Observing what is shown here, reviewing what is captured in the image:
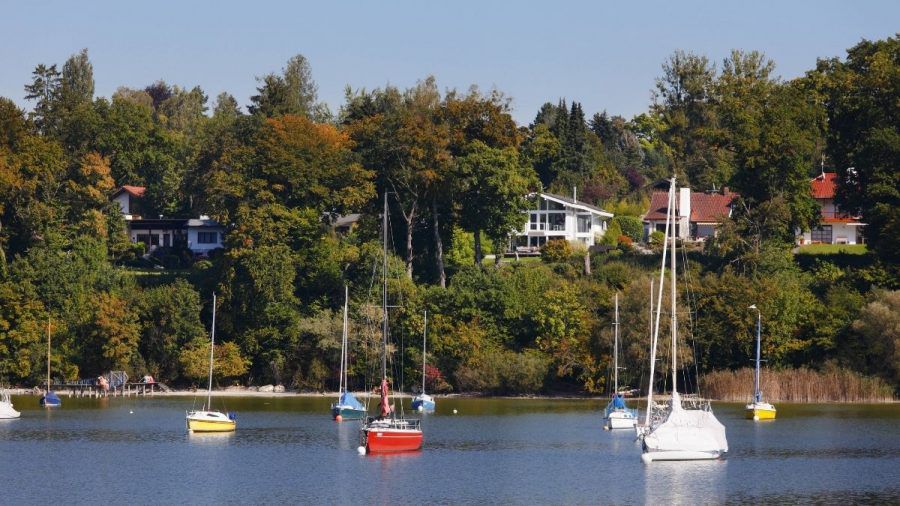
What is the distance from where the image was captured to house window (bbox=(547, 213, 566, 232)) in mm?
147250

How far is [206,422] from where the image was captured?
84.2 m

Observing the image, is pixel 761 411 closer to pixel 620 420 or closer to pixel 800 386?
pixel 620 420

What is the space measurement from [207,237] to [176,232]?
462 cm

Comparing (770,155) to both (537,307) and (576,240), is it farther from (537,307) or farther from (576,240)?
(576,240)

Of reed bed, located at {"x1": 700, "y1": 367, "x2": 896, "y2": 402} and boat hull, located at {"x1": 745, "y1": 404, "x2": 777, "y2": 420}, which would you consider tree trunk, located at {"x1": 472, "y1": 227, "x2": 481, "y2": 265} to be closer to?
reed bed, located at {"x1": 700, "y1": 367, "x2": 896, "y2": 402}

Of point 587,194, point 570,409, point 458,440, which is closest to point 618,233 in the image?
point 587,194

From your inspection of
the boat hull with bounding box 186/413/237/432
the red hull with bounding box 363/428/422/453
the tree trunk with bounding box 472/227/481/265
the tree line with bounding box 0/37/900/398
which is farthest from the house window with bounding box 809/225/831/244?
the red hull with bounding box 363/428/422/453

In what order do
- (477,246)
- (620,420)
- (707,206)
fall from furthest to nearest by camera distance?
(707,206) → (477,246) → (620,420)

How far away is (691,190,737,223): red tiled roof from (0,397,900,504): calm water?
47452 millimetres

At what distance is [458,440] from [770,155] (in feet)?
154

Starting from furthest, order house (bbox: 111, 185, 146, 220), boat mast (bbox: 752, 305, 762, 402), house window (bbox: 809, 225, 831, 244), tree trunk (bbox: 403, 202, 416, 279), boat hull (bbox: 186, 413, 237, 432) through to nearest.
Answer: house (bbox: 111, 185, 146, 220) < house window (bbox: 809, 225, 831, 244) < tree trunk (bbox: 403, 202, 416, 279) < boat mast (bbox: 752, 305, 762, 402) < boat hull (bbox: 186, 413, 237, 432)

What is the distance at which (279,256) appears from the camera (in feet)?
374

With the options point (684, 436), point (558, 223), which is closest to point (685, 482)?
point (684, 436)

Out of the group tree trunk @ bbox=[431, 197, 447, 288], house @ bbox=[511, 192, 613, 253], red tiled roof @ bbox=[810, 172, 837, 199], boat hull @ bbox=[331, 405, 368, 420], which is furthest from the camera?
house @ bbox=[511, 192, 613, 253]
